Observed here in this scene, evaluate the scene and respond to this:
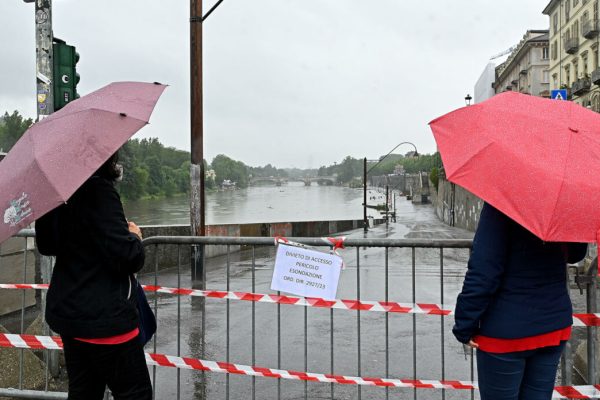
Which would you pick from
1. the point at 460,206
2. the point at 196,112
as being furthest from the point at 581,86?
the point at 196,112

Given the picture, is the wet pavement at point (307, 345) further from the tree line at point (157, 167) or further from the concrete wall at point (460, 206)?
the tree line at point (157, 167)

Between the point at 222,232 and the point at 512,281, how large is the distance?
660 inches

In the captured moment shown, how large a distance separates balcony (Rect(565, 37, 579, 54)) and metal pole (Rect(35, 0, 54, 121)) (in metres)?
60.2

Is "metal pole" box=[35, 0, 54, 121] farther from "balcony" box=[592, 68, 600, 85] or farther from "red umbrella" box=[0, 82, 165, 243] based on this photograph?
"balcony" box=[592, 68, 600, 85]

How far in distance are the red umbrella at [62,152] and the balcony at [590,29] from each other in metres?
56.0

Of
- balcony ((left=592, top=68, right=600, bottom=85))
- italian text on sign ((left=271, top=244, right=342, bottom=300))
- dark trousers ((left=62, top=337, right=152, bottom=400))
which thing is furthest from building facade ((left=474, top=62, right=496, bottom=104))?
dark trousers ((left=62, top=337, right=152, bottom=400))

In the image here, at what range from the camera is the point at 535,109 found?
2816 mm

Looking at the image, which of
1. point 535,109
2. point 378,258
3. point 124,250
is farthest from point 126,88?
point 378,258

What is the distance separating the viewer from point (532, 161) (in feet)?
8.30

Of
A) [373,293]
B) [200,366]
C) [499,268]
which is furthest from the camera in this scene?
[373,293]

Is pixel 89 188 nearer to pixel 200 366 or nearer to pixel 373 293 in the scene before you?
pixel 200 366

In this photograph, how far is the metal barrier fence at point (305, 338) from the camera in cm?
414

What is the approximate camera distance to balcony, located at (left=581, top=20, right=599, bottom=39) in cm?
5062

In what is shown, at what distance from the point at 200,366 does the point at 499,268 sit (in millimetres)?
2405
